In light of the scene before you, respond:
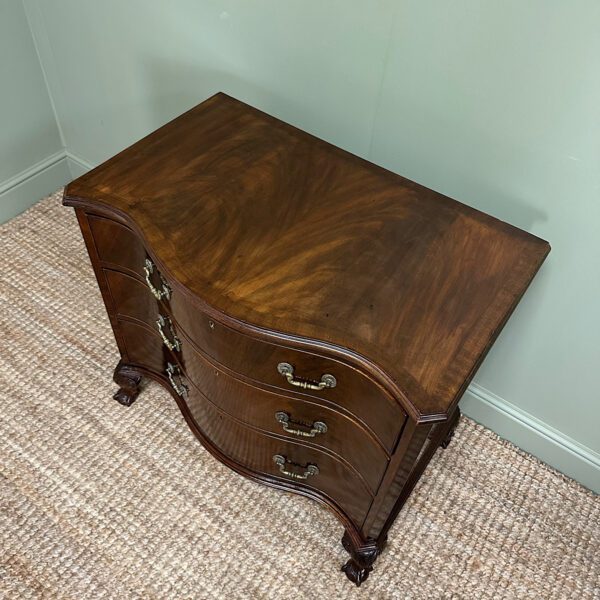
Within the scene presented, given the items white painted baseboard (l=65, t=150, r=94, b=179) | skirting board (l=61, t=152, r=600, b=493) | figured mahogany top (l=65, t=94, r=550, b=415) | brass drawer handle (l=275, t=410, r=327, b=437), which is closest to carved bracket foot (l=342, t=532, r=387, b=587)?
brass drawer handle (l=275, t=410, r=327, b=437)

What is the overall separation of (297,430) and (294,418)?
0.03 m

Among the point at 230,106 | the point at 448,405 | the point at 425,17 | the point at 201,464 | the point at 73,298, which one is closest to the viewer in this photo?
the point at 448,405

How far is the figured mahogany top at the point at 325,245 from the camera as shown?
0.75 m

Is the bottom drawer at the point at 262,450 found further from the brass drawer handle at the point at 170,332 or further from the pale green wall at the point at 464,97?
the pale green wall at the point at 464,97

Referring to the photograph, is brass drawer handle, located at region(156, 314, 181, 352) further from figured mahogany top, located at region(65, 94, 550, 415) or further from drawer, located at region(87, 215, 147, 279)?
figured mahogany top, located at region(65, 94, 550, 415)

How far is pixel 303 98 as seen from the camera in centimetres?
111

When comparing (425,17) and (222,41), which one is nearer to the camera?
(425,17)

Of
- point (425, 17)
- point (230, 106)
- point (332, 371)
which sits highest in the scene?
point (425, 17)

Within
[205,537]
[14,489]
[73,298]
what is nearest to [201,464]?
[205,537]

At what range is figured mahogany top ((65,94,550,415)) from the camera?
2.45ft

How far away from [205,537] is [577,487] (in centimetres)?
83

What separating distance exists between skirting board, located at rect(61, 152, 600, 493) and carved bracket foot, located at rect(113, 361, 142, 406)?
77 cm

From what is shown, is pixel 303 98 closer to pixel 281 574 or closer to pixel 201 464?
pixel 201 464

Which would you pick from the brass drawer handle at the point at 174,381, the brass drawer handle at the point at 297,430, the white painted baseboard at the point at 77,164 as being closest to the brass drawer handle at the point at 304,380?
the brass drawer handle at the point at 297,430
